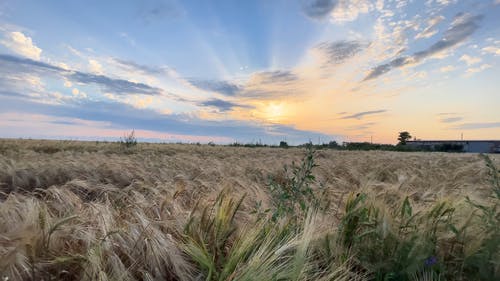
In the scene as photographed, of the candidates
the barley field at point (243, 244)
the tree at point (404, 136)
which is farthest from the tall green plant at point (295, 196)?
the tree at point (404, 136)

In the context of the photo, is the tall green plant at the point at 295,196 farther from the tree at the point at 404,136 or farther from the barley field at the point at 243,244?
the tree at the point at 404,136

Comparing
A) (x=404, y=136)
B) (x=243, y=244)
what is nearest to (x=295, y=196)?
(x=243, y=244)

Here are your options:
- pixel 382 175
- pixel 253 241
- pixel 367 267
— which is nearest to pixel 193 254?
pixel 253 241

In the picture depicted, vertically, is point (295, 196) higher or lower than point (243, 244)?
higher

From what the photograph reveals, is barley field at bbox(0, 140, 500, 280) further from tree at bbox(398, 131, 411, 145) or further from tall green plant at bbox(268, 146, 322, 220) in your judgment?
tree at bbox(398, 131, 411, 145)

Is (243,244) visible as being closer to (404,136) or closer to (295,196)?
(295,196)

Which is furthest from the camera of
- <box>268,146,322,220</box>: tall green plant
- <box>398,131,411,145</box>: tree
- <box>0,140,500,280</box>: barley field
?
<box>398,131,411,145</box>: tree

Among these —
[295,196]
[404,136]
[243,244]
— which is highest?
[404,136]

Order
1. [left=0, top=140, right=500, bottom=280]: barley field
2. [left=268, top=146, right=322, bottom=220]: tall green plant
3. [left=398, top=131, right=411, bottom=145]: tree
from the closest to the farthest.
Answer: [left=0, top=140, right=500, bottom=280]: barley field
[left=268, top=146, right=322, bottom=220]: tall green plant
[left=398, top=131, right=411, bottom=145]: tree

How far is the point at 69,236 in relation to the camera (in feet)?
7.15

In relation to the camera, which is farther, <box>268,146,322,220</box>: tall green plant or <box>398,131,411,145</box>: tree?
<box>398,131,411,145</box>: tree

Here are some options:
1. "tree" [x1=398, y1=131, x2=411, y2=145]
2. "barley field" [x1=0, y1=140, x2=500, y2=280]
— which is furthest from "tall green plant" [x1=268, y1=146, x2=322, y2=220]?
"tree" [x1=398, y1=131, x2=411, y2=145]

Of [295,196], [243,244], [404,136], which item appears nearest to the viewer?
[243,244]

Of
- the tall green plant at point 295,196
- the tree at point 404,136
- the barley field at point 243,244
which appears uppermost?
the tree at point 404,136
